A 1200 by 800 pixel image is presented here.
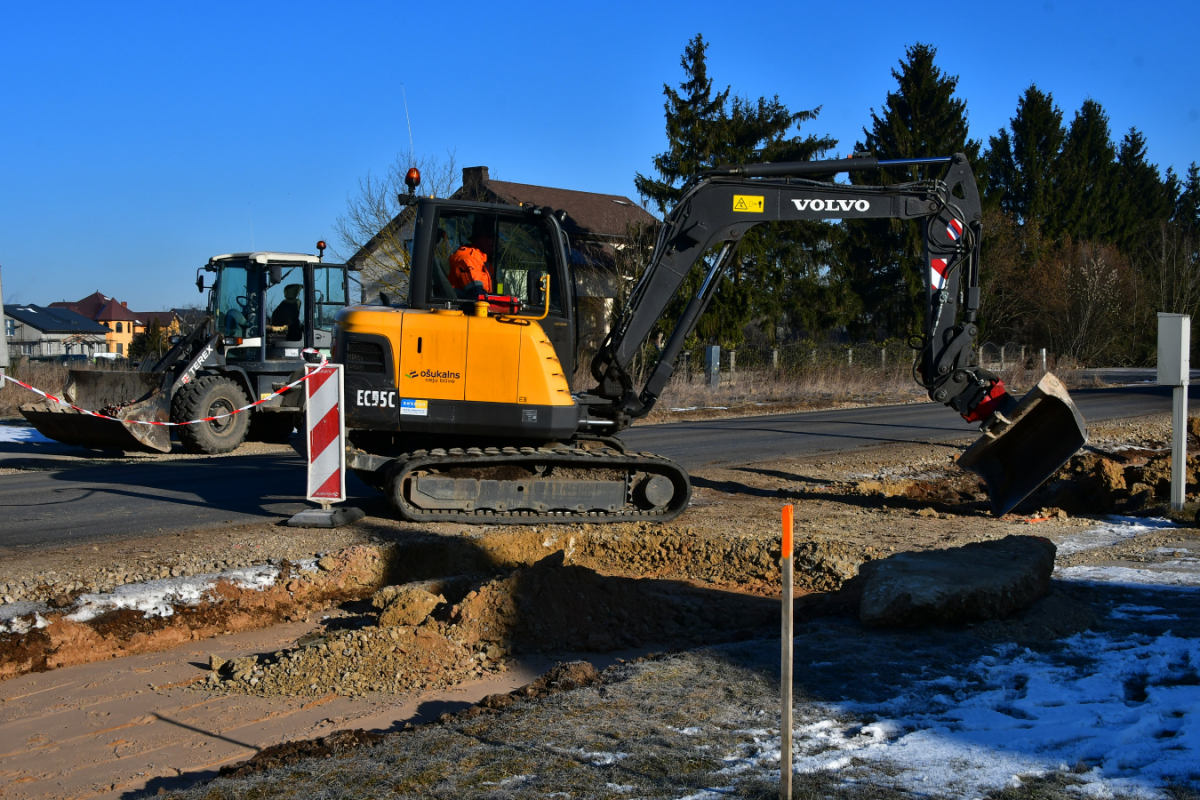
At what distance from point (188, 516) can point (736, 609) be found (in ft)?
16.9

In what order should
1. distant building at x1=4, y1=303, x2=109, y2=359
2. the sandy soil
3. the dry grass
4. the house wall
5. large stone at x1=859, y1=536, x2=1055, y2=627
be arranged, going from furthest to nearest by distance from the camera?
1. distant building at x1=4, y1=303, x2=109, y2=359
2. the house wall
3. the dry grass
4. large stone at x1=859, y1=536, x2=1055, y2=627
5. the sandy soil

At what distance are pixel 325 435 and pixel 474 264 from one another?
1961 millimetres

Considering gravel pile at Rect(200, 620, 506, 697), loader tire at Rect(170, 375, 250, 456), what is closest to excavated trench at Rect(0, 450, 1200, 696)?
gravel pile at Rect(200, 620, 506, 697)

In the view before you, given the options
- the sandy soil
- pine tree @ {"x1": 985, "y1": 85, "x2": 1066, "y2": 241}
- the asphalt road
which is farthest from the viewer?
pine tree @ {"x1": 985, "y1": 85, "x2": 1066, "y2": 241}

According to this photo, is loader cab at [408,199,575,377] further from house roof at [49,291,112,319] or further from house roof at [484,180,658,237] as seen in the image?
house roof at [49,291,112,319]

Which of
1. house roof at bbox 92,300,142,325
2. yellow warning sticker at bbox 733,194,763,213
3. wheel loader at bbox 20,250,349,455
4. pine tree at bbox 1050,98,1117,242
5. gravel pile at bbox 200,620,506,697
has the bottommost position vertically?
gravel pile at bbox 200,620,506,697

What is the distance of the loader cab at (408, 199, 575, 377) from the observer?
845 centimetres

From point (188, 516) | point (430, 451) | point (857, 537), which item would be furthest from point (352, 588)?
point (857, 537)

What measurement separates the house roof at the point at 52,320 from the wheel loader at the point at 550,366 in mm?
79648

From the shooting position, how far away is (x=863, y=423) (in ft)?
63.3

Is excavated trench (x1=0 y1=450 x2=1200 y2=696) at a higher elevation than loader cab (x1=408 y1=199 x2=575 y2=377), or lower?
lower

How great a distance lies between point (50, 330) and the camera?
80.1 m

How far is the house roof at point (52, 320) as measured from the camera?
7831cm

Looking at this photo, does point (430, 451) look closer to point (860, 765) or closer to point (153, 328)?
point (860, 765)
